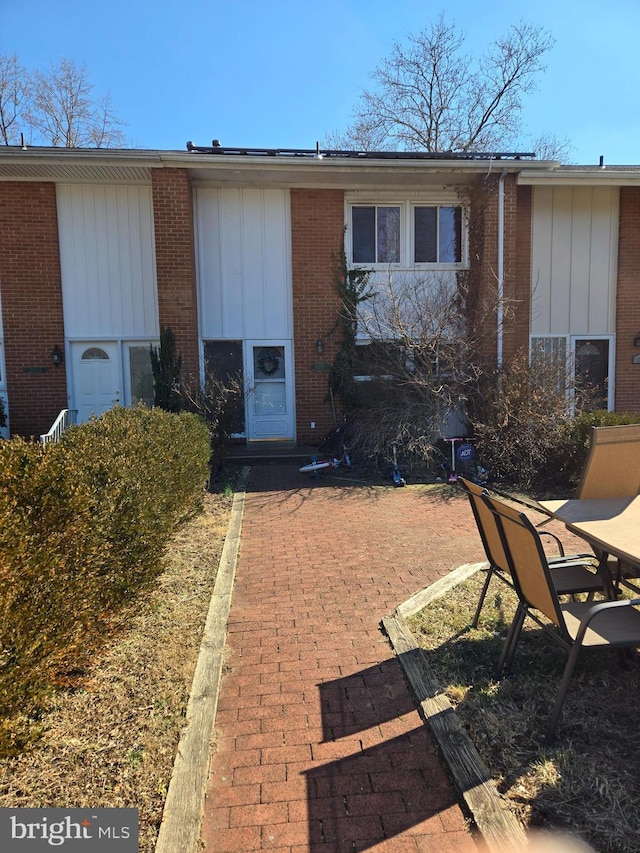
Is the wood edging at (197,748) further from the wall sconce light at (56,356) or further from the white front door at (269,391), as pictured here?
the wall sconce light at (56,356)

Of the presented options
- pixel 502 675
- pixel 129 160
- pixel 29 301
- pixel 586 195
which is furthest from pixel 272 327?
pixel 502 675

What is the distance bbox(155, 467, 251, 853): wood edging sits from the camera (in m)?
2.07

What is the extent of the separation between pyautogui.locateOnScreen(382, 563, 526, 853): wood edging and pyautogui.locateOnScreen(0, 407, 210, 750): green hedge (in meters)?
1.83

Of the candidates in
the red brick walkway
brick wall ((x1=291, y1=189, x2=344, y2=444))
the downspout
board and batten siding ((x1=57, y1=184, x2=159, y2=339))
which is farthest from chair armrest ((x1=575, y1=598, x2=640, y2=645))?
board and batten siding ((x1=57, y1=184, x2=159, y2=339))

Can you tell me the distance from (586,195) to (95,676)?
1297cm

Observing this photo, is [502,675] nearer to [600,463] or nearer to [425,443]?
[600,463]

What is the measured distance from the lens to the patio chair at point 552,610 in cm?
256

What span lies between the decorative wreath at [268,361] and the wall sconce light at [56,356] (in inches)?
159

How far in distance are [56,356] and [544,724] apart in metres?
10.8

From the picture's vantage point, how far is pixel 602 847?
1.99m

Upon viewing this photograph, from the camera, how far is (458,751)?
8.11ft

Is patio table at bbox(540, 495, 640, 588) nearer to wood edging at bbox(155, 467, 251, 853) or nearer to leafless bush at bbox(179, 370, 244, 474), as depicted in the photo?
wood edging at bbox(155, 467, 251, 853)

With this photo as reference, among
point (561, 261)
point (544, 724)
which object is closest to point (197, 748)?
point (544, 724)
